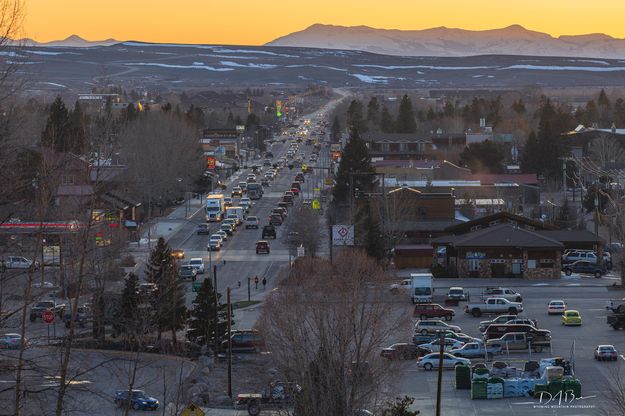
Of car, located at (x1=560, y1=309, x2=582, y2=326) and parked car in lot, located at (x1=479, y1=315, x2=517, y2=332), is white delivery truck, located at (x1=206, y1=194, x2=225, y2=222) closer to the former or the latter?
parked car in lot, located at (x1=479, y1=315, x2=517, y2=332)

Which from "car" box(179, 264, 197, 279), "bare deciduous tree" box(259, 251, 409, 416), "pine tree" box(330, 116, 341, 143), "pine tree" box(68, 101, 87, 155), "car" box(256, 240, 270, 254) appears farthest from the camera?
"pine tree" box(330, 116, 341, 143)

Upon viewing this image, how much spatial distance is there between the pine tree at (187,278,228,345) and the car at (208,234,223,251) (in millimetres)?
9100

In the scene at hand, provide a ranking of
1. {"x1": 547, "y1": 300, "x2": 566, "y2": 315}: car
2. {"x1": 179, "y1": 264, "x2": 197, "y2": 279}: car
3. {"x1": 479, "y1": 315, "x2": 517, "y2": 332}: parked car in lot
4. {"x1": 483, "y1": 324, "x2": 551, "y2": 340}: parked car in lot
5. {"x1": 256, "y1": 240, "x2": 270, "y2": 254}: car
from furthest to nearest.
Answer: {"x1": 256, "y1": 240, "x2": 270, "y2": 254}: car → {"x1": 179, "y1": 264, "x2": 197, "y2": 279}: car → {"x1": 547, "y1": 300, "x2": 566, "y2": 315}: car → {"x1": 479, "y1": 315, "x2": 517, "y2": 332}: parked car in lot → {"x1": 483, "y1": 324, "x2": 551, "y2": 340}: parked car in lot

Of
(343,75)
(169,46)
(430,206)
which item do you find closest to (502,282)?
(430,206)

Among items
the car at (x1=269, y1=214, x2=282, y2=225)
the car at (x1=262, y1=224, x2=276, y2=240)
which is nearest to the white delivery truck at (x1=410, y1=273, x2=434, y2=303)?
the car at (x1=262, y1=224, x2=276, y2=240)

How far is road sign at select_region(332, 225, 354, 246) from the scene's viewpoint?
21.9 metres

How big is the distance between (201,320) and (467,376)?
408 cm

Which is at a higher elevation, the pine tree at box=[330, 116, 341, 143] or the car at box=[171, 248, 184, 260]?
the car at box=[171, 248, 184, 260]

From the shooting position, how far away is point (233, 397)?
13.1 meters

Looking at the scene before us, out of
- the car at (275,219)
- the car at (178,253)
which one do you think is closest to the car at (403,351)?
the car at (178,253)

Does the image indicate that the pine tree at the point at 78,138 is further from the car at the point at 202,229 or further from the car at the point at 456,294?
the car at the point at 202,229

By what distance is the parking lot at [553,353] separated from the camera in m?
12.3

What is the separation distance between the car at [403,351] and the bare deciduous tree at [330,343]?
1.15 feet

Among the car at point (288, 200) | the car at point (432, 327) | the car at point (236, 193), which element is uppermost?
the car at point (432, 327)
